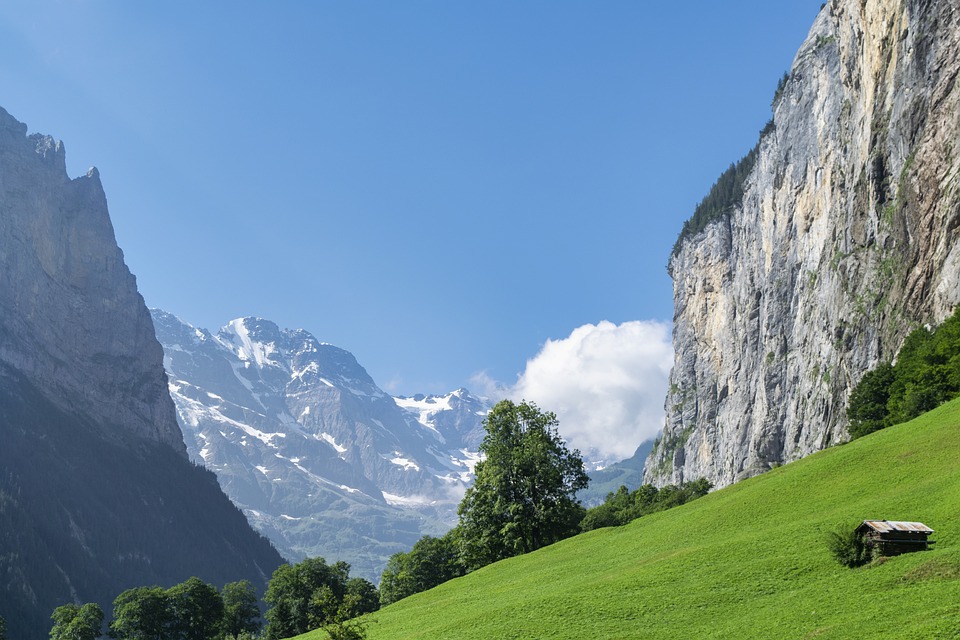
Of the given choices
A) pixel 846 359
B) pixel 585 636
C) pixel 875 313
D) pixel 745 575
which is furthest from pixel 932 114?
pixel 585 636

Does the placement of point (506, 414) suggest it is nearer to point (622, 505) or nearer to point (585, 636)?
point (585, 636)

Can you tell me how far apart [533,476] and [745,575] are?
48.0 metres

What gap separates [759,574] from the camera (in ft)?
119

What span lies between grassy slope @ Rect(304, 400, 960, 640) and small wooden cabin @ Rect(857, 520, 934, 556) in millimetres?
764

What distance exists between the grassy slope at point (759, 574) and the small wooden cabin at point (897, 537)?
76cm

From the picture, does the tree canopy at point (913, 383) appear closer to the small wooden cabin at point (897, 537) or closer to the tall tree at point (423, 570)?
the small wooden cabin at point (897, 537)

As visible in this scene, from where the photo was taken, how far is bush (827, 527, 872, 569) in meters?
33.6

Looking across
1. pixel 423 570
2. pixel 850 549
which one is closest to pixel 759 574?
pixel 850 549

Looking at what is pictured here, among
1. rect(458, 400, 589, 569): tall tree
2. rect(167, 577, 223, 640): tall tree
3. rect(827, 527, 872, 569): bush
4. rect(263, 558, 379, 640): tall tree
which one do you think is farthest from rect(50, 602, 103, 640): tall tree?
rect(827, 527, 872, 569): bush

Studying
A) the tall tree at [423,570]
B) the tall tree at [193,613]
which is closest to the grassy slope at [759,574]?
the tall tree at [423,570]

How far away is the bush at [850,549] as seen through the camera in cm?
3359

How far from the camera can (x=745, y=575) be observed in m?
36.6

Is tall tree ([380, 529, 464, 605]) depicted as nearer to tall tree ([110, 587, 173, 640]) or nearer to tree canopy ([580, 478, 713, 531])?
tree canopy ([580, 478, 713, 531])

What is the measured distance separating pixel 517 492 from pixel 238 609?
199 ft
